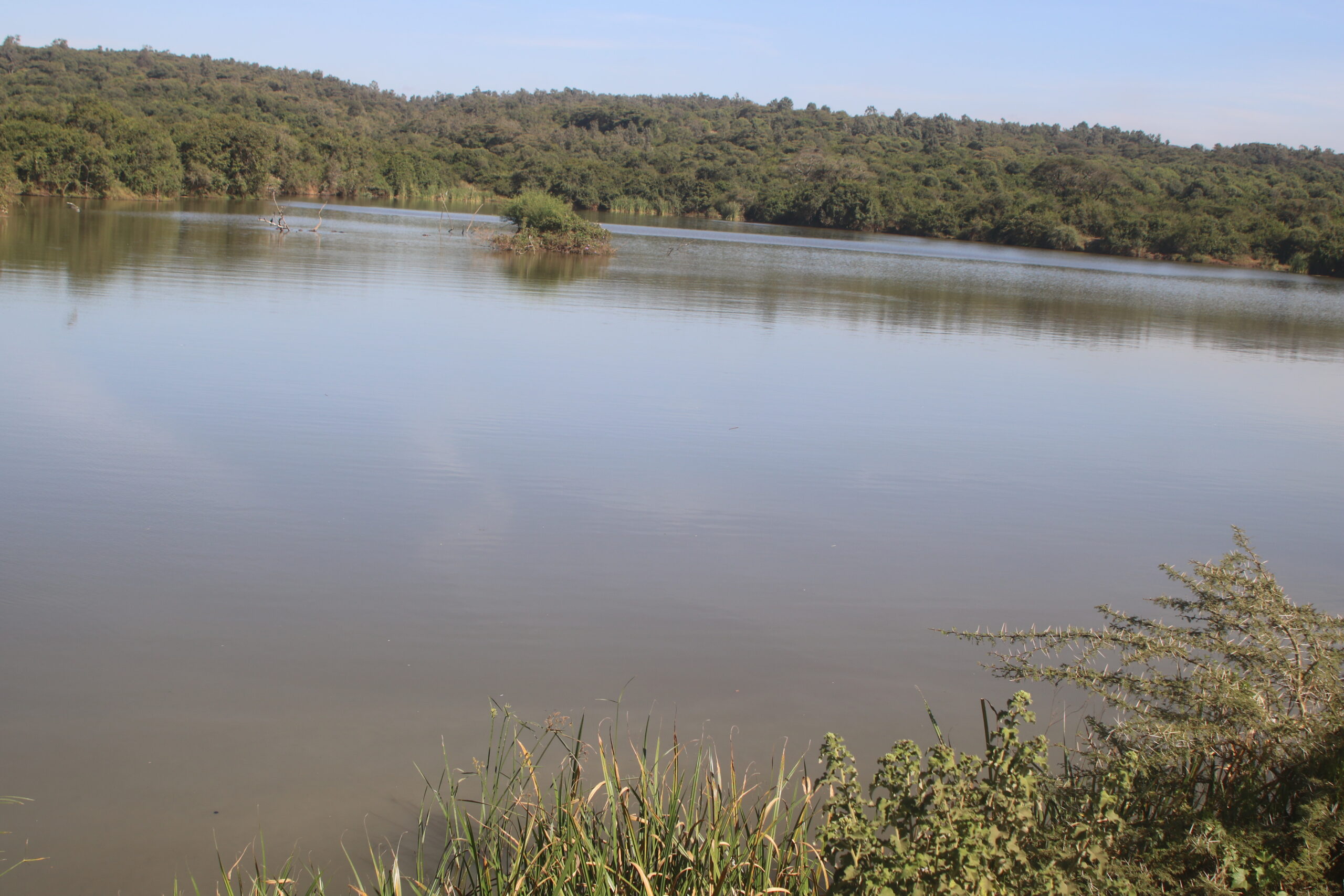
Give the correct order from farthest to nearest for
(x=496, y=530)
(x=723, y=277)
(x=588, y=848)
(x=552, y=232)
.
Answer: (x=552, y=232), (x=723, y=277), (x=496, y=530), (x=588, y=848)

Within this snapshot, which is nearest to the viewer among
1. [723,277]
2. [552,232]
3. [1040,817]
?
[1040,817]

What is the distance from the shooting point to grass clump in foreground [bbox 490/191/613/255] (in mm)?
27359

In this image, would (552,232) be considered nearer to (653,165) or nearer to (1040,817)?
(1040,817)

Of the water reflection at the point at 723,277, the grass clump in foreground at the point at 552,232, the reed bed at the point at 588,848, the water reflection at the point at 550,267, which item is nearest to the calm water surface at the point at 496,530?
the reed bed at the point at 588,848

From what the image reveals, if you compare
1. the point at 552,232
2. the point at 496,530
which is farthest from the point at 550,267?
the point at 496,530

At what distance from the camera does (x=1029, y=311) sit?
2169 cm

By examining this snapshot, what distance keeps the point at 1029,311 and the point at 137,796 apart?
21025mm

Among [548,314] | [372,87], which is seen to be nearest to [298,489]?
[548,314]

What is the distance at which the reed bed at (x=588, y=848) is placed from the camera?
7.64ft

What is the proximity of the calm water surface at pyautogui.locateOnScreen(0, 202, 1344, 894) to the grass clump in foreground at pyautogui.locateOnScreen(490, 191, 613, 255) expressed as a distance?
13.4 meters

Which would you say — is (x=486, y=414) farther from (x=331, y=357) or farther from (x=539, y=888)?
(x=539, y=888)

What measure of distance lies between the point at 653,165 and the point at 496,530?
77.3 metres

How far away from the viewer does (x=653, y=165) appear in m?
79.6

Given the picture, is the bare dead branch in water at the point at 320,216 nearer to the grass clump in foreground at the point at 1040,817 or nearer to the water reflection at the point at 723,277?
the water reflection at the point at 723,277
